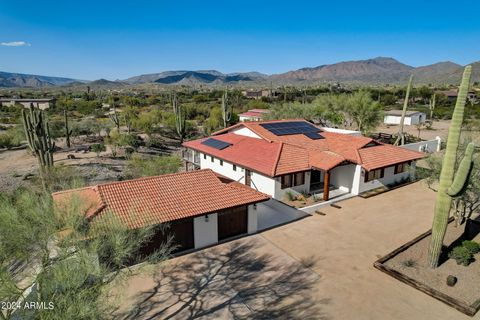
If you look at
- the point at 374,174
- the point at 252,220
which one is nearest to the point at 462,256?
the point at 252,220

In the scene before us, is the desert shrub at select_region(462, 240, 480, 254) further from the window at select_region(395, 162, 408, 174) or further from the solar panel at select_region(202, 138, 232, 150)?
the solar panel at select_region(202, 138, 232, 150)

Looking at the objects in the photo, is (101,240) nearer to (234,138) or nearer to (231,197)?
(231,197)

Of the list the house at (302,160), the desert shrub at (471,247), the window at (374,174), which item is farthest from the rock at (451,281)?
the window at (374,174)

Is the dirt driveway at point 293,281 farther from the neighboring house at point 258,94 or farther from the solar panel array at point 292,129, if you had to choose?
the neighboring house at point 258,94

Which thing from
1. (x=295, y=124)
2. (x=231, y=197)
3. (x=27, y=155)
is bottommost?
(x=27, y=155)

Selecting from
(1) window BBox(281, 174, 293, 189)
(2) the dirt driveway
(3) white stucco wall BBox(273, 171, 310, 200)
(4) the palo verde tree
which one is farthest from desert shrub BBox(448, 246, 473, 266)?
(4) the palo verde tree

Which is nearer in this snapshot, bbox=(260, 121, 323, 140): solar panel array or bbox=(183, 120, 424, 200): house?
bbox=(183, 120, 424, 200): house

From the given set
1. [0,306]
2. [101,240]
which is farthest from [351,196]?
[0,306]
